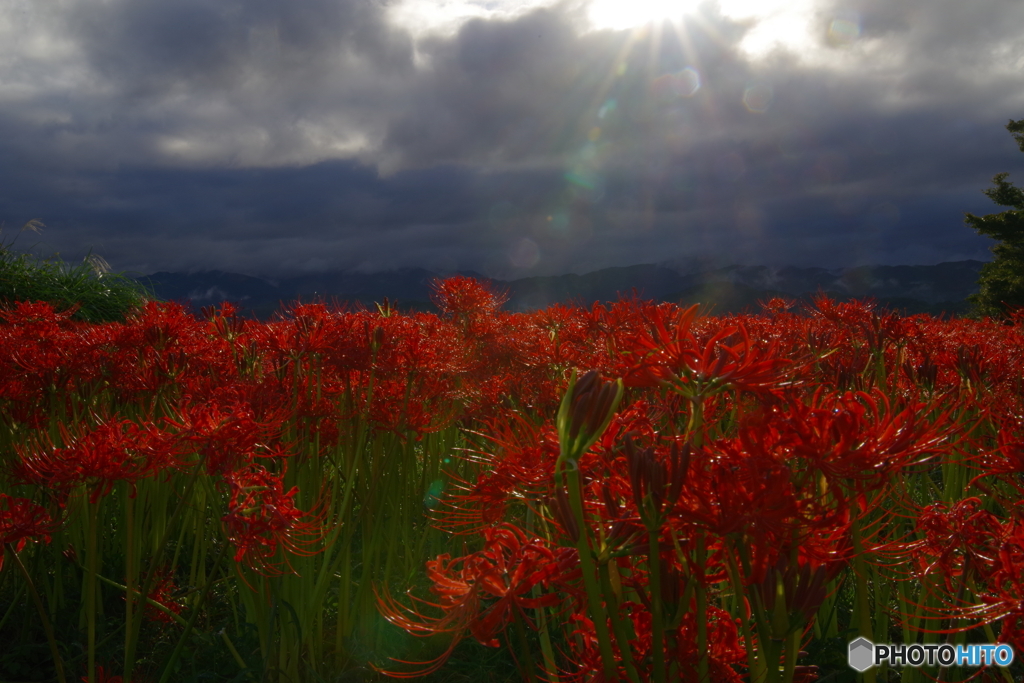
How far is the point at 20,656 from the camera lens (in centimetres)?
306

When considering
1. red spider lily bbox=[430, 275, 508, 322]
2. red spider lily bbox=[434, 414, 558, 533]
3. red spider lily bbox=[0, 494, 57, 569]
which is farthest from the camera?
red spider lily bbox=[430, 275, 508, 322]

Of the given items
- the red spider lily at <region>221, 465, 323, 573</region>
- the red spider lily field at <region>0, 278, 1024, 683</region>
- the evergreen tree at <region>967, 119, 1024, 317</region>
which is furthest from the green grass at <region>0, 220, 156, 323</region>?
the evergreen tree at <region>967, 119, 1024, 317</region>

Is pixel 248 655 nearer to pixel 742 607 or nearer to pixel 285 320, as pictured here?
pixel 285 320

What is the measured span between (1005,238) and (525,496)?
32221 mm

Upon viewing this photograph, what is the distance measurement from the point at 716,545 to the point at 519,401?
8.24 ft

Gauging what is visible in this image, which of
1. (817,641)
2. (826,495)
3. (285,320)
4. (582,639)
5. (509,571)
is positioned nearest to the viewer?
(826,495)

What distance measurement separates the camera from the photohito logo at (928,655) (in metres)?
1.50

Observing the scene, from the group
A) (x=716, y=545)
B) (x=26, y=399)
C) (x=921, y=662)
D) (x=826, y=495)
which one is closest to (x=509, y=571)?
(x=716, y=545)

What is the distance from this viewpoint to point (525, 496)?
5.59 feet

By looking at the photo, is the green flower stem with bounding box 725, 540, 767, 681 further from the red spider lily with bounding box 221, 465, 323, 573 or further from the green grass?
the green grass

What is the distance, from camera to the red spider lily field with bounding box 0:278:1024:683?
1064 mm

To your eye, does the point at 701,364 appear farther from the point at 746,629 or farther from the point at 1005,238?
the point at 1005,238

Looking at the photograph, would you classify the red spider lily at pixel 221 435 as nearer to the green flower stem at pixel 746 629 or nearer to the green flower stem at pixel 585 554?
the green flower stem at pixel 585 554

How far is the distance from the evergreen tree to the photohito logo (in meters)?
29.0
